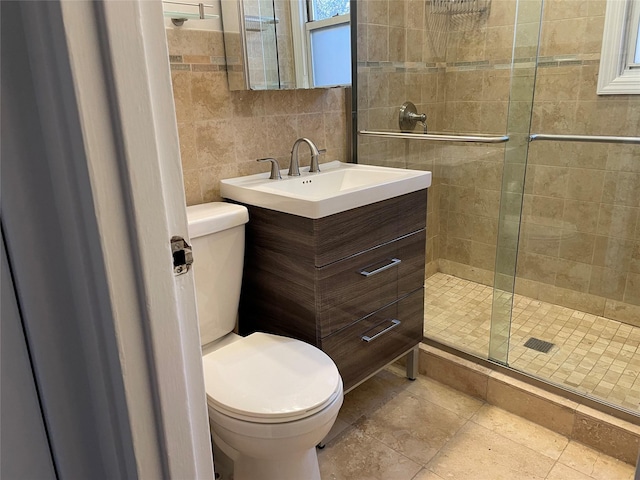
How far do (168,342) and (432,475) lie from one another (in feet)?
4.40

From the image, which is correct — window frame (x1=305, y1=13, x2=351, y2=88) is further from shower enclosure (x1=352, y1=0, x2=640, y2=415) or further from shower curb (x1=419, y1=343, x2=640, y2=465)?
shower curb (x1=419, y1=343, x2=640, y2=465)

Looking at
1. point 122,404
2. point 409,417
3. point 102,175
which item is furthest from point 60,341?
point 409,417

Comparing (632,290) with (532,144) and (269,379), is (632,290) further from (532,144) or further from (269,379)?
(269,379)

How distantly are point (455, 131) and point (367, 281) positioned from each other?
131cm

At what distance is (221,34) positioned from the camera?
1.70 metres

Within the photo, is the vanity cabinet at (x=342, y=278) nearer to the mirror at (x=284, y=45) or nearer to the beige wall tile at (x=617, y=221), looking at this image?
the mirror at (x=284, y=45)

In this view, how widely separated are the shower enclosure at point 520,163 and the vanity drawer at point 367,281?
1.42 ft

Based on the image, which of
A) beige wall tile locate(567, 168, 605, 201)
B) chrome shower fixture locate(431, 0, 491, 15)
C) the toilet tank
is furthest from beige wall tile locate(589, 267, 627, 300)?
the toilet tank

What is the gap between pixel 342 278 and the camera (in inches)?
64.4

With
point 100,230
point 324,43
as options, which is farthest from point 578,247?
point 100,230

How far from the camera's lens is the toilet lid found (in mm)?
1279

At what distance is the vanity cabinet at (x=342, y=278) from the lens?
158 centimetres

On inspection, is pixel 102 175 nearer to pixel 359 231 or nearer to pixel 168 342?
pixel 168 342

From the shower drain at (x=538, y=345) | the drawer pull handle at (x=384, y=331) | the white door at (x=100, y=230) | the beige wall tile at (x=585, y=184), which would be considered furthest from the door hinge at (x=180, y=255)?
the beige wall tile at (x=585, y=184)
